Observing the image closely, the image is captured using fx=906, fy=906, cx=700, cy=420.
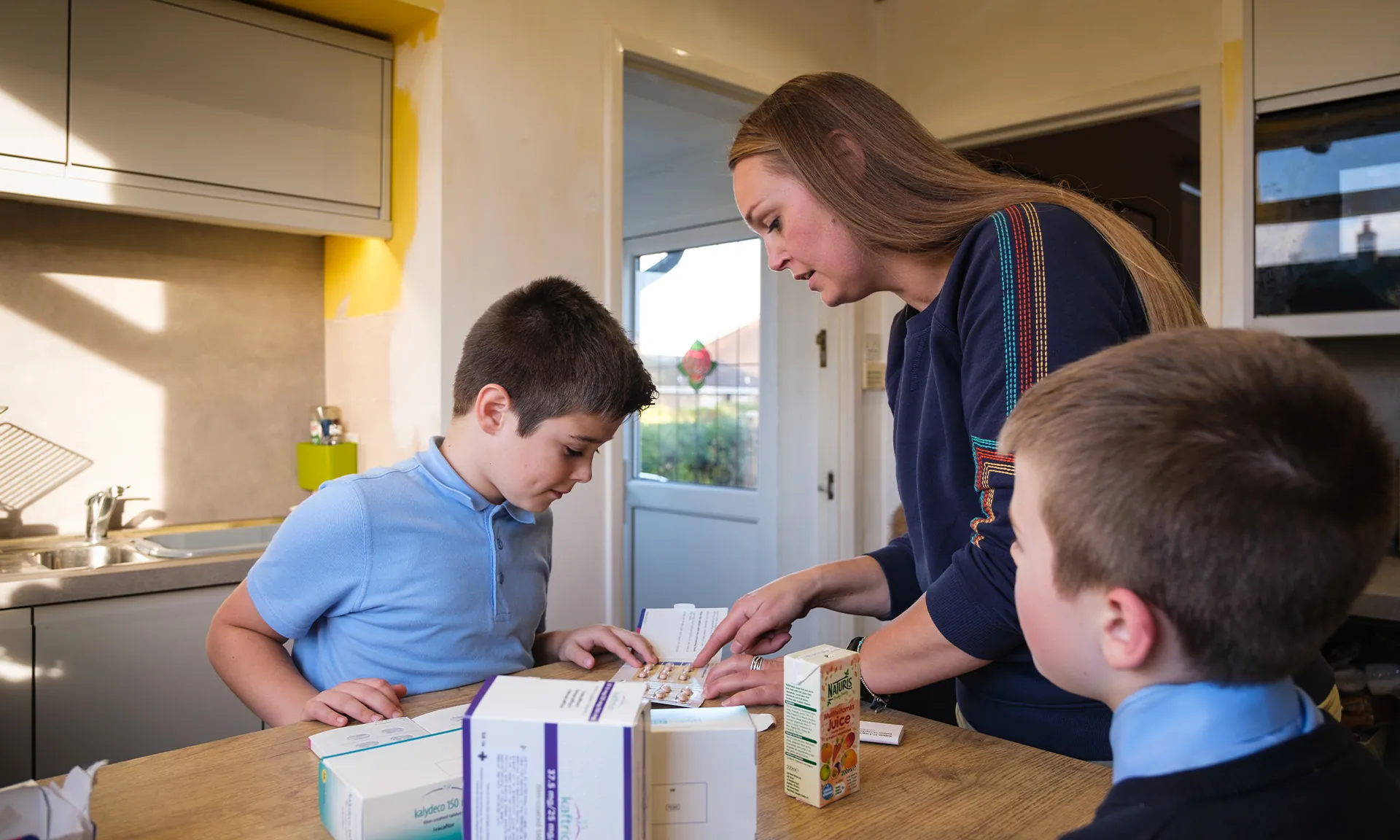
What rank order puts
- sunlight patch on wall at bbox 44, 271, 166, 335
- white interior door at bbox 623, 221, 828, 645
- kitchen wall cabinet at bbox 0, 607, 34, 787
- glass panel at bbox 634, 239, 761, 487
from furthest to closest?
1. glass panel at bbox 634, 239, 761, 487
2. white interior door at bbox 623, 221, 828, 645
3. sunlight patch on wall at bbox 44, 271, 166, 335
4. kitchen wall cabinet at bbox 0, 607, 34, 787

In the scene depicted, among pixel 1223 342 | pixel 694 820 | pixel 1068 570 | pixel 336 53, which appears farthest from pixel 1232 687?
pixel 336 53

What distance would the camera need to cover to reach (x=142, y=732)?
1979 millimetres

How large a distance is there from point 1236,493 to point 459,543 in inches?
41.0

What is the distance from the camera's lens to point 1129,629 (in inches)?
23.7

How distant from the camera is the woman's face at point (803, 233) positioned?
1226mm

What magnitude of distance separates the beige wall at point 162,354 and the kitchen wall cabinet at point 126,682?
0.56m

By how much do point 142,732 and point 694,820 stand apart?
1.76 meters

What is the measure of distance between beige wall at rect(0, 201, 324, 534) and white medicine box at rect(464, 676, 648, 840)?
2.21m

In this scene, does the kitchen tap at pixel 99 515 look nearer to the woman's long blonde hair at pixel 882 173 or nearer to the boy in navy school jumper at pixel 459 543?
the boy in navy school jumper at pixel 459 543

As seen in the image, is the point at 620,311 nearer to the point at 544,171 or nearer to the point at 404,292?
the point at 544,171

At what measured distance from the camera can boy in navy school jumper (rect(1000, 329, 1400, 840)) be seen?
550 millimetres

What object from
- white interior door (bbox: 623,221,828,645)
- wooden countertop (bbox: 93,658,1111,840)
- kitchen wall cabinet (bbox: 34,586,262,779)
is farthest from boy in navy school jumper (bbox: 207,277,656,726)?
white interior door (bbox: 623,221,828,645)

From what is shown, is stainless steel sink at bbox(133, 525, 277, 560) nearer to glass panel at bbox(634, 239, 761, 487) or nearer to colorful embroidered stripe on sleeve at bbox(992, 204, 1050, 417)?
glass panel at bbox(634, 239, 761, 487)

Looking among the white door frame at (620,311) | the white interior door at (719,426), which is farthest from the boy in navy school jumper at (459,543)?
the white interior door at (719,426)
